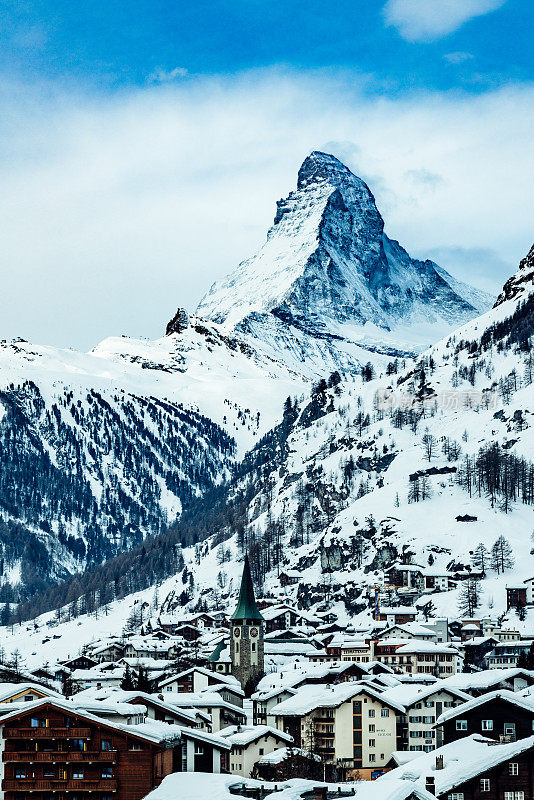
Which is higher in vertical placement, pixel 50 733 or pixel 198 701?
pixel 50 733

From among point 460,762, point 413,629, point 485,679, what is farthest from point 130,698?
point 413,629

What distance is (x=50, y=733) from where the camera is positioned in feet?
252

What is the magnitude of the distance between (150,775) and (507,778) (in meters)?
19.1

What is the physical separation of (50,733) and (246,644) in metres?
85.6

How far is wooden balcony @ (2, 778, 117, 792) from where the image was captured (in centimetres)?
7575

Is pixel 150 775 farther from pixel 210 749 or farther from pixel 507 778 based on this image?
pixel 507 778

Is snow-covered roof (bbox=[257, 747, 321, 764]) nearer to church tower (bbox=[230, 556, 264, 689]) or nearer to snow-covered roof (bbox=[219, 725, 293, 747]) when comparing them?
snow-covered roof (bbox=[219, 725, 293, 747])

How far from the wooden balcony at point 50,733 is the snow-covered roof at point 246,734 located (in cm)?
2206

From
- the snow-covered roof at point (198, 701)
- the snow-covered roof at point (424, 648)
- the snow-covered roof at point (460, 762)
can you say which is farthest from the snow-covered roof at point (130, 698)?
the snow-covered roof at point (424, 648)

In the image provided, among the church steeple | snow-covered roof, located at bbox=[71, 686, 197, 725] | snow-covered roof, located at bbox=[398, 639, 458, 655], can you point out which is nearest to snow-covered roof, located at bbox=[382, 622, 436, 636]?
snow-covered roof, located at bbox=[398, 639, 458, 655]

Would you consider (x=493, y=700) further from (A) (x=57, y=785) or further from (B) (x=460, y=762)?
(A) (x=57, y=785)

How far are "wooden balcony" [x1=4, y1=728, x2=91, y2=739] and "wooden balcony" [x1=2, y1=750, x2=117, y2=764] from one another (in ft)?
2.60

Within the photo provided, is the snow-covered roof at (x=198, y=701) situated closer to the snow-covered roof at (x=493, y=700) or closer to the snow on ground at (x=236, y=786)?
the snow-covered roof at (x=493, y=700)


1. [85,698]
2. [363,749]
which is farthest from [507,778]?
[363,749]
